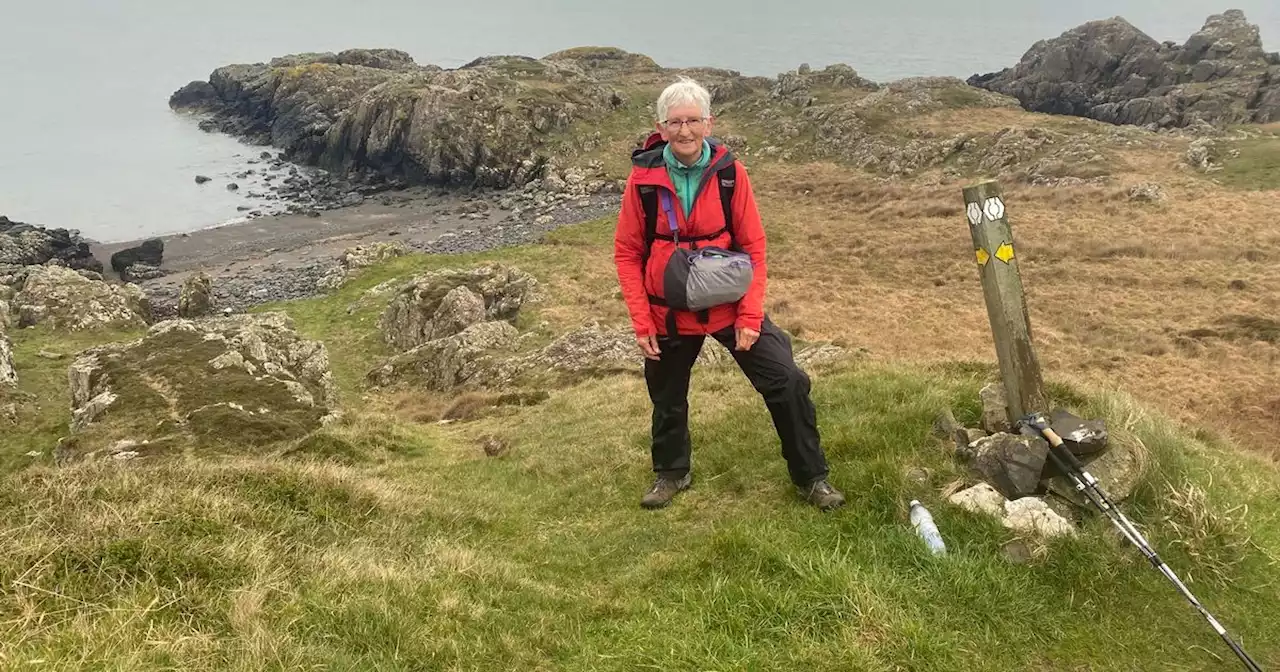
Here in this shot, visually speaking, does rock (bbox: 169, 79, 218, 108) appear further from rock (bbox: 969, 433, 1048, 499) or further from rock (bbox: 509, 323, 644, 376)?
rock (bbox: 969, 433, 1048, 499)

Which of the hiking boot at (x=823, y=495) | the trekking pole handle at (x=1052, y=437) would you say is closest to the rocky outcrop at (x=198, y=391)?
the hiking boot at (x=823, y=495)

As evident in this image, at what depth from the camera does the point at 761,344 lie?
651 centimetres

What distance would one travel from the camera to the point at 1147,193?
128 ft

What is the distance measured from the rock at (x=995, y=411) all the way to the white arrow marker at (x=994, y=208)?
187 centimetres

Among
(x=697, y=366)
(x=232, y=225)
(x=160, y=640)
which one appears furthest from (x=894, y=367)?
(x=232, y=225)

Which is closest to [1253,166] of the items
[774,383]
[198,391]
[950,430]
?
[950,430]

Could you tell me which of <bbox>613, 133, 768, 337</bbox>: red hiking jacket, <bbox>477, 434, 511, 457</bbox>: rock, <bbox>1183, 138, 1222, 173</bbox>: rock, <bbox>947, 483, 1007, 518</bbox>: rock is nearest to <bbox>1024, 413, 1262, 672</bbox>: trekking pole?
<bbox>947, 483, 1007, 518</bbox>: rock

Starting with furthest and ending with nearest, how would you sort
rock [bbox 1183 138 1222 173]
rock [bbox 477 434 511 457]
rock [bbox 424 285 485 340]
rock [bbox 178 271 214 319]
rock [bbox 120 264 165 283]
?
rock [bbox 1183 138 1222 173] < rock [bbox 120 264 165 283] < rock [bbox 178 271 214 319] < rock [bbox 424 285 485 340] < rock [bbox 477 434 511 457]

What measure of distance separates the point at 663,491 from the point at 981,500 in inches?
125

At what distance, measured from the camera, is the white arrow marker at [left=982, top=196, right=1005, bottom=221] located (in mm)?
6430

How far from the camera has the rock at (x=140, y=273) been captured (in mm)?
42531

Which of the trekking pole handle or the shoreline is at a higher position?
the shoreline

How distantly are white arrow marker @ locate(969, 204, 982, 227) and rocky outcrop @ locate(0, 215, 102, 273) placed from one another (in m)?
52.1

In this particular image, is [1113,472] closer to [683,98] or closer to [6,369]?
[683,98]
